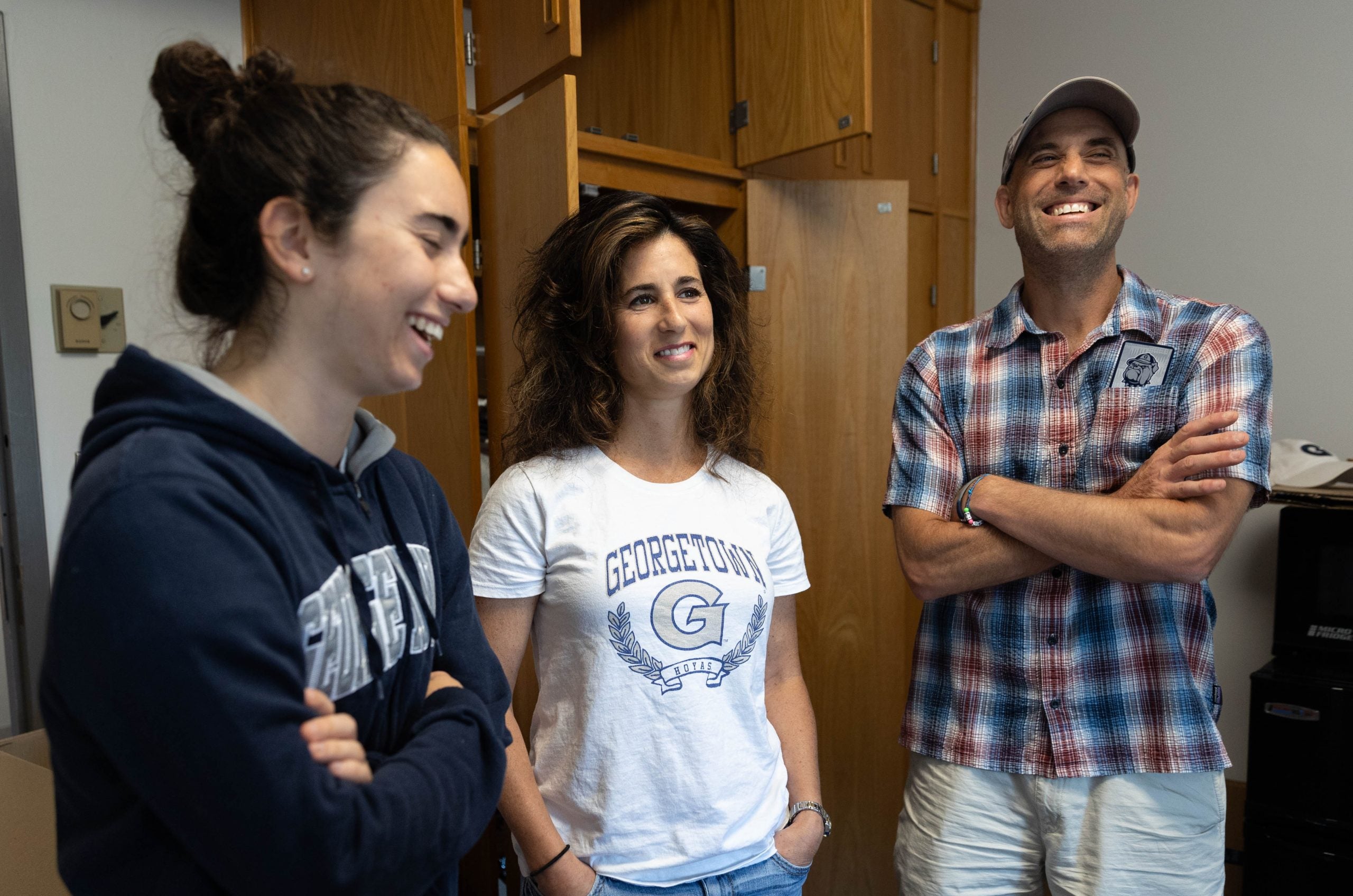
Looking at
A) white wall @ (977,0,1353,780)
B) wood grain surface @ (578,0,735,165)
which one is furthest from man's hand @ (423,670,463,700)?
white wall @ (977,0,1353,780)

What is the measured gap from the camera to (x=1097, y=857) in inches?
53.7

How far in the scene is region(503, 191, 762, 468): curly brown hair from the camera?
4.57 feet

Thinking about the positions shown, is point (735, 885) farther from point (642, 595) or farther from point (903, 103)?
point (903, 103)


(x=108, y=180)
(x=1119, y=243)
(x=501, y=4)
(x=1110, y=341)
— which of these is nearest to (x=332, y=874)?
(x=1110, y=341)

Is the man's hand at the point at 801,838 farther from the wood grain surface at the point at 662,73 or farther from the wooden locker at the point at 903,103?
Answer: the wooden locker at the point at 903,103

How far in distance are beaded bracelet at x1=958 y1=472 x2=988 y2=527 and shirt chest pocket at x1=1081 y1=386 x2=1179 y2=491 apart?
170mm

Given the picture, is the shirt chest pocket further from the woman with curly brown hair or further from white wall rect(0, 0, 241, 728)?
white wall rect(0, 0, 241, 728)

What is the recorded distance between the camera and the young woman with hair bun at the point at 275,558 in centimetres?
61

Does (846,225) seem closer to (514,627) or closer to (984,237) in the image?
(984,237)

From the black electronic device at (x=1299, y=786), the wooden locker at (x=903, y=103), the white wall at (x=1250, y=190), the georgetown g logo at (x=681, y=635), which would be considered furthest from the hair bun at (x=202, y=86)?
the white wall at (x=1250, y=190)

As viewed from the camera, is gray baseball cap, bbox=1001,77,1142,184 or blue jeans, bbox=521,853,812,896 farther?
gray baseball cap, bbox=1001,77,1142,184

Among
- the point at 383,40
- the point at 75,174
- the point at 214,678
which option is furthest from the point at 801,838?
the point at 75,174

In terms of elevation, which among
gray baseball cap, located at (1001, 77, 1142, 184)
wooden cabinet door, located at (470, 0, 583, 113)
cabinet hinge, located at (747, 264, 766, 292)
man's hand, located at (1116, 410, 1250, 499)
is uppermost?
wooden cabinet door, located at (470, 0, 583, 113)

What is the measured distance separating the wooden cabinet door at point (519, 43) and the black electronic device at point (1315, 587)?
2210mm
